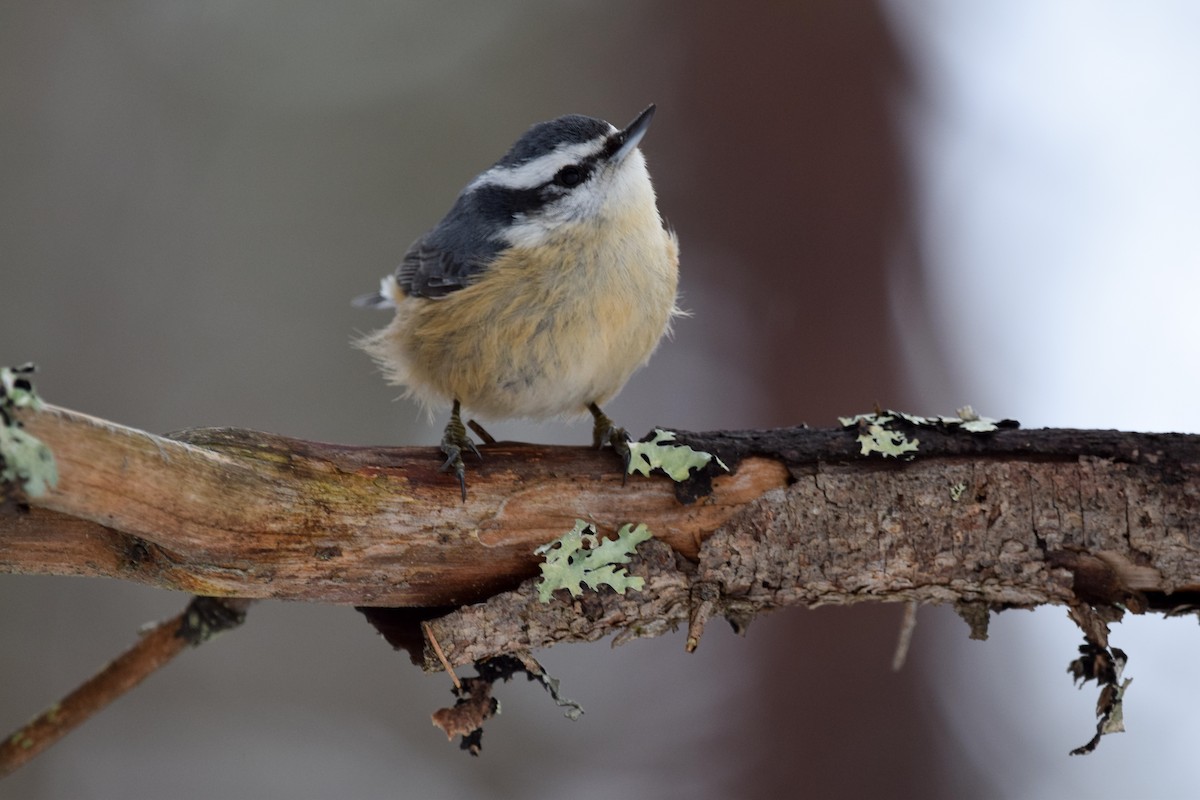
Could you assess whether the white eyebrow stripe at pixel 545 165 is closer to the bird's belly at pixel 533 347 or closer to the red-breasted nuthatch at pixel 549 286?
the red-breasted nuthatch at pixel 549 286

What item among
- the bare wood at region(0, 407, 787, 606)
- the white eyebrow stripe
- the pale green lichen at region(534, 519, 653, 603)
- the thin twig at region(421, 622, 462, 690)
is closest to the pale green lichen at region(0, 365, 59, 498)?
the bare wood at region(0, 407, 787, 606)

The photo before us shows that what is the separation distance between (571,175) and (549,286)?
0.37 m

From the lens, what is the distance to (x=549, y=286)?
8.90 ft

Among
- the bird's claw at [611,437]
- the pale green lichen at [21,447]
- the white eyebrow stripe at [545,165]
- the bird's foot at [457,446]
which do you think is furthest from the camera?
the white eyebrow stripe at [545,165]

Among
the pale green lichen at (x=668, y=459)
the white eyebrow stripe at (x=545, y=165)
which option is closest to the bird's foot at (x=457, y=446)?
the pale green lichen at (x=668, y=459)


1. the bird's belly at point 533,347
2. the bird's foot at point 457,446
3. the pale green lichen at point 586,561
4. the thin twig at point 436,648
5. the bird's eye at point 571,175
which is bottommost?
the thin twig at point 436,648

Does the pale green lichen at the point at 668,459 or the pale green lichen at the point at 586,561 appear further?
the pale green lichen at the point at 668,459

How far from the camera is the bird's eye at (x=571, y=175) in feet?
9.34

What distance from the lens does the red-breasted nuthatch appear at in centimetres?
271

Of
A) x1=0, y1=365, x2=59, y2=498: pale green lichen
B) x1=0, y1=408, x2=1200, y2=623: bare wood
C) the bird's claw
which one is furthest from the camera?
the bird's claw

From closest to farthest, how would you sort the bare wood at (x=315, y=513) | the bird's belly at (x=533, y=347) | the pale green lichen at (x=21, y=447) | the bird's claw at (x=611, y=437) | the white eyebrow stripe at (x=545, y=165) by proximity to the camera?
the pale green lichen at (x=21, y=447) < the bare wood at (x=315, y=513) < the bird's claw at (x=611, y=437) < the bird's belly at (x=533, y=347) < the white eyebrow stripe at (x=545, y=165)

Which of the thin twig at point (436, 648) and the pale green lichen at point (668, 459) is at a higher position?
the pale green lichen at point (668, 459)

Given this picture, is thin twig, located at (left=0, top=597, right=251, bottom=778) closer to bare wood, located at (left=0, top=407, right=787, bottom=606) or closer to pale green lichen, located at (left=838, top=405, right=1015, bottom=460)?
bare wood, located at (left=0, top=407, right=787, bottom=606)

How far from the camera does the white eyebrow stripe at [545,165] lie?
2842 mm
